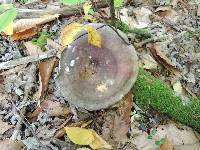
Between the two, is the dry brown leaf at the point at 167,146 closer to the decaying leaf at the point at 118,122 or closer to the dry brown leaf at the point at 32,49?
the decaying leaf at the point at 118,122

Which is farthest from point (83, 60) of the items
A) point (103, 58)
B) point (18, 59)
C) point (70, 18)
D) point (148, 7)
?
point (148, 7)

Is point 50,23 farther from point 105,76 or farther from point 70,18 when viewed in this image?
point 105,76

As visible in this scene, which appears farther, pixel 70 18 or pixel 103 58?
pixel 70 18

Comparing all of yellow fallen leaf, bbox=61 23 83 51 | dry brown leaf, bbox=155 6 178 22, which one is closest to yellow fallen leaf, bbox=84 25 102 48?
yellow fallen leaf, bbox=61 23 83 51

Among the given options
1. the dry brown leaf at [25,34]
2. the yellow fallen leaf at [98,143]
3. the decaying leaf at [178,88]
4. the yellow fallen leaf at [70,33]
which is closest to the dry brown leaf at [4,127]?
the yellow fallen leaf at [98,143]

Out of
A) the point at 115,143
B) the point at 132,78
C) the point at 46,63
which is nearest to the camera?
the point at 132,78

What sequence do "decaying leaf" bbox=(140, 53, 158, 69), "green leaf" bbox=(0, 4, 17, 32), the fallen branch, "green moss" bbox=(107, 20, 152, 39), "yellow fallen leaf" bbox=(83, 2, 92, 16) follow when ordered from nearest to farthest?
"green leaf" bbox=(0, 4, 17, 32) < "yellow fallen leaf" bbox=(83, 2, 92, 16) < "decaying leaf" bbox=(140, 53, 158, 69) < "green moss" bbox=(107, 20, 152, 39) < the fallen branch

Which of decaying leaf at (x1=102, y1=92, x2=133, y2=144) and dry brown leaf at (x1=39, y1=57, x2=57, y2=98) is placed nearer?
decaying leaf at (x1=102, y1=92, x2=133, y2=144)

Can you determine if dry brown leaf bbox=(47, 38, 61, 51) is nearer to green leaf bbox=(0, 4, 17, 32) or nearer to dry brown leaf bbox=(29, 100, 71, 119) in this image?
dry brown leaf bbox=(29, 100, 71, 119)
